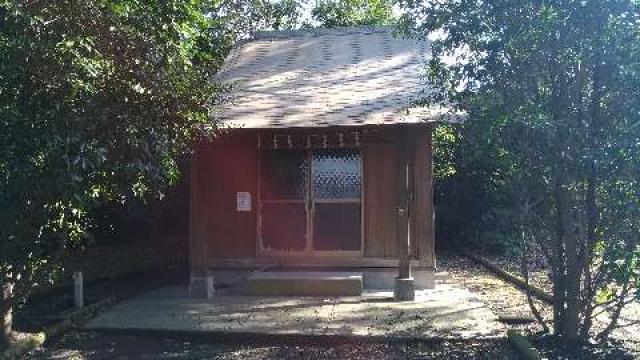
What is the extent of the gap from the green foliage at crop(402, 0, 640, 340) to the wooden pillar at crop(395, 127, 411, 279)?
254 centimetres

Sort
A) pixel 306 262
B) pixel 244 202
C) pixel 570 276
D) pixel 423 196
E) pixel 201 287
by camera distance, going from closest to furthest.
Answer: pixel 570 276 → pixel 201 287 → pixel 423 196 → pixel 306 262 → pixel 244 202

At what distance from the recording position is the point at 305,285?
10.1m

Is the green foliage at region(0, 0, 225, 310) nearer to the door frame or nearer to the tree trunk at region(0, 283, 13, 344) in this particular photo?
the tree trunk at region(0, 283, 13, 344)

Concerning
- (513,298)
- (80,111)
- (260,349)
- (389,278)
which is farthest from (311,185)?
(80,111)

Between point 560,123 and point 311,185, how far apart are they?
5787 millimetres

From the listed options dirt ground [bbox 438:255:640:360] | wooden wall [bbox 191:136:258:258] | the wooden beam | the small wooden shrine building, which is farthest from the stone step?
dirt ground [bbox 438:255:640:360]

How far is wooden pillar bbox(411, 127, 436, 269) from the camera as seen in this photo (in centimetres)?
1063

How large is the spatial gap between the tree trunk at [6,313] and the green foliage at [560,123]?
16.3 feet

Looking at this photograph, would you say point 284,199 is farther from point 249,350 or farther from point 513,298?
point 249,350

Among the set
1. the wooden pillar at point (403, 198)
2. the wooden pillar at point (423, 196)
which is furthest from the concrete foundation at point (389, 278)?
the wooden pillar at point (403, 198)

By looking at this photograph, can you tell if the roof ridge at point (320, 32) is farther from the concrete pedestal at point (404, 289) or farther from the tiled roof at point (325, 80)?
the concrete pedestal at point (404, 289)

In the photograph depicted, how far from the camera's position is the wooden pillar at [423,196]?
10.6 metres

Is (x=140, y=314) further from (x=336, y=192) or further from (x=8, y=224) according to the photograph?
(x=336, y=192)

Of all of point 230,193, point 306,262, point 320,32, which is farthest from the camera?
point 320,32
